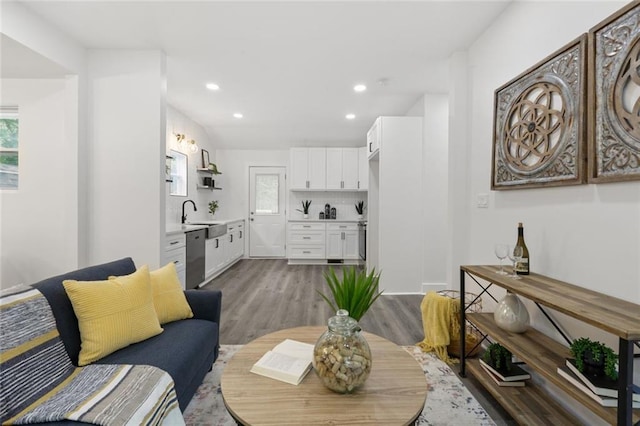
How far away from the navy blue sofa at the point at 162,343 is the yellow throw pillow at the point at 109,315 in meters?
0.04

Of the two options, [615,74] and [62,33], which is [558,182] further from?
[62,33]

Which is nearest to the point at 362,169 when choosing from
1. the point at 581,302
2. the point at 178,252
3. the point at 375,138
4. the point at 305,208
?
the point at 305,208

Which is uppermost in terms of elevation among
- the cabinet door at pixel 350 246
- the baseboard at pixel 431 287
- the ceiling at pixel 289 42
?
the ceiling at pixel 289 42

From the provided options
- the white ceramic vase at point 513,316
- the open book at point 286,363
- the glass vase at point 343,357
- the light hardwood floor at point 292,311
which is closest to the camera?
the glass vase at point 343,357

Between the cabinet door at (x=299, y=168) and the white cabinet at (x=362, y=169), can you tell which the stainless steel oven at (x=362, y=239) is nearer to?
the white cabinet at (x=362, y=169)

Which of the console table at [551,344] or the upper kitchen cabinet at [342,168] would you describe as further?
the upper kitchen cabinet at [342,168]

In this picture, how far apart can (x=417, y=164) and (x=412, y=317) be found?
1.92 metres

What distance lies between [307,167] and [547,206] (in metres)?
4.81

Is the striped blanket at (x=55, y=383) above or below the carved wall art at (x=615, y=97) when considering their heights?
below

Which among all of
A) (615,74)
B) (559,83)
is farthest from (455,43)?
(615,74)

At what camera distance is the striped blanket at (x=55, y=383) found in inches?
40.7

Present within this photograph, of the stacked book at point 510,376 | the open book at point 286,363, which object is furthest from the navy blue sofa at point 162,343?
the stacked book at point 510,376

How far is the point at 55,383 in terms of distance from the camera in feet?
3.92

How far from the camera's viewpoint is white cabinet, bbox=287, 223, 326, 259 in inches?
236
